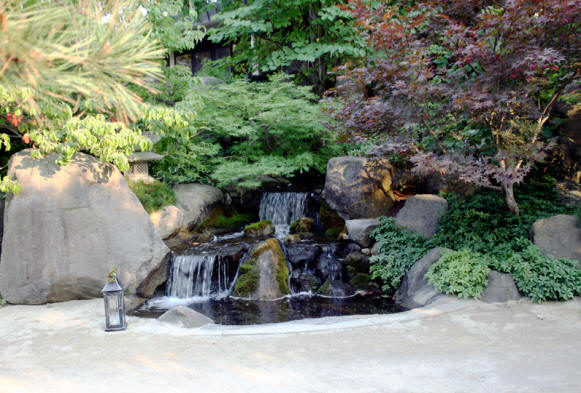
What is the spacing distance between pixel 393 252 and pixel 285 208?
14.9ft

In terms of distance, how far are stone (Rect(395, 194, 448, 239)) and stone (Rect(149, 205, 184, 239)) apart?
5435 millimetres

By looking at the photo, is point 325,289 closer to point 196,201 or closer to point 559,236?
point 559,236

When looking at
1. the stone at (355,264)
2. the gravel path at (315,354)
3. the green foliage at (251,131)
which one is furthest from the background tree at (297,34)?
the gravel path at (315,354)

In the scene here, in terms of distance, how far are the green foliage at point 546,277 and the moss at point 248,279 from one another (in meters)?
4.74

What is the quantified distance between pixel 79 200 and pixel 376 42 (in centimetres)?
602

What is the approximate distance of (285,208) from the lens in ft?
42.5

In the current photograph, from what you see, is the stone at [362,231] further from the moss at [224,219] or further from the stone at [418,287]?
the moss at [224,219]

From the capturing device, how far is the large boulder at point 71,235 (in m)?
7.34

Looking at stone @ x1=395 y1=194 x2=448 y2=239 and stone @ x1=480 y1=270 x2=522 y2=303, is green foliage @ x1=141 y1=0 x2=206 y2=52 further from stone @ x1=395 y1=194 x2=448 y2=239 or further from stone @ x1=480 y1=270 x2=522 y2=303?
stone @ x1=480 y1=270 x2=522 y2=303

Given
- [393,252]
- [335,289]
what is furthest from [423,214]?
[335,289]

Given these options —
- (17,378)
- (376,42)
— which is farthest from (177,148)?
(17,378)

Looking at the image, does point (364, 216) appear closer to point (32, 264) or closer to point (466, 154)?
point (466, 154)

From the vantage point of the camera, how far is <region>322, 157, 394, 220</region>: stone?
1119 cm

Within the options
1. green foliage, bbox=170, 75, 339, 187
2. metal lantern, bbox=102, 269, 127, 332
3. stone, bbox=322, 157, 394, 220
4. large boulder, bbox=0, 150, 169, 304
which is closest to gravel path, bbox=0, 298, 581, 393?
metal lantern, bbox=102, 269, 127, 332
